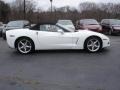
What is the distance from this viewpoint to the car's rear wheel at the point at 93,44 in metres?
11.9

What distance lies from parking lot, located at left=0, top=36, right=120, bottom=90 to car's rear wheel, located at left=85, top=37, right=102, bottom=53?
0.26 metres

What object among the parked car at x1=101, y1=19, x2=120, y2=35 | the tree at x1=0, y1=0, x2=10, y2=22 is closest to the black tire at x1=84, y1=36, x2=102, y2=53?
the parked car at x1=101, y1=19, x2=120, y2=35

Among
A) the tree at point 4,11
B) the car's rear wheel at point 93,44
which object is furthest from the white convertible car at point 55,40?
the tree at point 4,11

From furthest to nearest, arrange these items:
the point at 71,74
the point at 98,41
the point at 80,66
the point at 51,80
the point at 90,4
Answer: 1. the point at 90,4
2. the point at 98,41
3. the point at 80,66
4. the point at 71,74
5. the point at 51,80

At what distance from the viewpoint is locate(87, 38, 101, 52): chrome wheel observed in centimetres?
1189

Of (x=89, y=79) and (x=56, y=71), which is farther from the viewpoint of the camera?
(x=56, y=71)

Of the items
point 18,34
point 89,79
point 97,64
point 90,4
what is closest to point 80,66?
point 97,64

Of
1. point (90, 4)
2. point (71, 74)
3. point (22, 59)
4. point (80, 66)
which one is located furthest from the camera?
point (90, 4)

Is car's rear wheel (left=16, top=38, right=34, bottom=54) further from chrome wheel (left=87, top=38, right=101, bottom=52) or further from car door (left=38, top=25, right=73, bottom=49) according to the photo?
chrome wheel (left=87, top=38, right=101, bottom=52)

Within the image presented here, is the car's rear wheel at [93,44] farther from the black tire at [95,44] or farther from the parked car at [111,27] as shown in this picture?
the parked car at [111,27]

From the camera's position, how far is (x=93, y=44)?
11898 mm

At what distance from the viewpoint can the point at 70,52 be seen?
12.0 metres

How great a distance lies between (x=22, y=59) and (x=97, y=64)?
2.88m

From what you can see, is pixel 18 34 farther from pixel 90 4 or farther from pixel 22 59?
pixel 90 4
